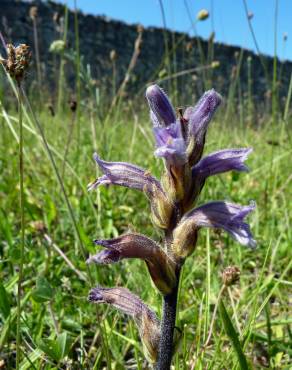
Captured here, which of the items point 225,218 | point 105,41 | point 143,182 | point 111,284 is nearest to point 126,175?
point 143,182

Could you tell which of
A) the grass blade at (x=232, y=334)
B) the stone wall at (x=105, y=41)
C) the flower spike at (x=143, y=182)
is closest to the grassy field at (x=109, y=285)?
the grass blade at (x=232, y=334)

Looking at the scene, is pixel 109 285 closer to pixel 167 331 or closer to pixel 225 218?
pixel 167 331

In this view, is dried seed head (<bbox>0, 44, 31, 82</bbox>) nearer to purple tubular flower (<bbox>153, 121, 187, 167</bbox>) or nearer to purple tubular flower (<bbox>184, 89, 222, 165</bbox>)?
purple tubular flower (<bbox>153, 121, 187, 167</bbox>)

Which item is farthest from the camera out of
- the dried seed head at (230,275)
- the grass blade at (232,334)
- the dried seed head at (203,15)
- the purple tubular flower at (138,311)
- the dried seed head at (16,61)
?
the dried seed head at (203,15)

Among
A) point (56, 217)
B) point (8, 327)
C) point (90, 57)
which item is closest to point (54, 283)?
point (8, 327)

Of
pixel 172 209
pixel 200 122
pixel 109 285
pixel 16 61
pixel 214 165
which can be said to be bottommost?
pixel 109 285

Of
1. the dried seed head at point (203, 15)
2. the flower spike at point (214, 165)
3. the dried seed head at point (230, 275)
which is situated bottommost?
the dried seed head at point (230, 275)

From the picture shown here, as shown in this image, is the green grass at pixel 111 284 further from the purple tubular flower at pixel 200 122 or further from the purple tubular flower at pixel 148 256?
the purple tubular flower at pixel 200 122

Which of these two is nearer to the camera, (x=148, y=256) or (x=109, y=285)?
(x=148, y=256)
